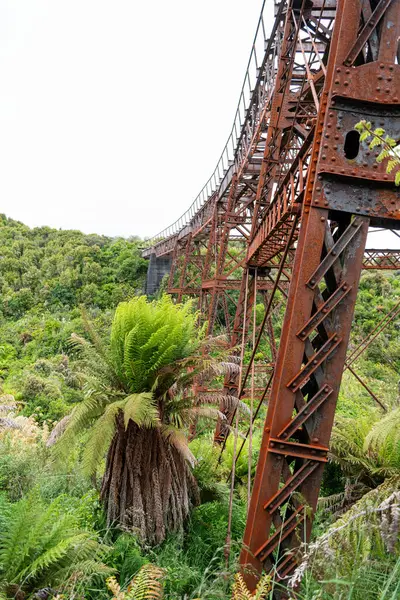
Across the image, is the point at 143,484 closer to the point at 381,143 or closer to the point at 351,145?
the point at 351,145

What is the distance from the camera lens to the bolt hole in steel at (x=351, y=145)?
7.75ft

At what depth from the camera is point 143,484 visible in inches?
151

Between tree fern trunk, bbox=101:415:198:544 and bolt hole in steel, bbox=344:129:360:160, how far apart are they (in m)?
2.66

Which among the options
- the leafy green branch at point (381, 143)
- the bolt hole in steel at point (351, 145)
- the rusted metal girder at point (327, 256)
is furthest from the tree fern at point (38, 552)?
the bolt hole in steel at point (351, 145)

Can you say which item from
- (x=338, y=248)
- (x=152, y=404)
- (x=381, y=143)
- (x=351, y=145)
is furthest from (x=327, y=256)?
(x=152, y=404)

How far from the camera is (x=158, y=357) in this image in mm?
3730

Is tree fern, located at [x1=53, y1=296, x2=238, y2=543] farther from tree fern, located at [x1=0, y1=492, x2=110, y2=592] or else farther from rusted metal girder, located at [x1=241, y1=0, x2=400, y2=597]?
rusted metal girder, located at [x1=241, y1=0, x2=400, y2=597]

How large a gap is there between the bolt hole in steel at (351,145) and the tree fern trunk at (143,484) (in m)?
2.66

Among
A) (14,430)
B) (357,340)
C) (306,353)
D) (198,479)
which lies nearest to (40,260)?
(357,340)

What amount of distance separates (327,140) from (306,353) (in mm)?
1125

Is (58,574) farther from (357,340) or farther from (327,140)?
(357,340)

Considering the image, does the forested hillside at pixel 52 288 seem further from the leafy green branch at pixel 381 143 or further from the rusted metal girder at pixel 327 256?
the leafy green branch at pixel 381 143

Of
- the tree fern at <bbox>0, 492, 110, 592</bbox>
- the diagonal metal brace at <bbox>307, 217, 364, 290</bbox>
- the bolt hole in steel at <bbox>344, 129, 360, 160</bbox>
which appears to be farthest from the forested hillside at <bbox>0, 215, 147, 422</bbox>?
the bolt hole in steel at <bbox>344, 129, 360, 160</bbox>

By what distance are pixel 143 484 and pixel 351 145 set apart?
A: 3.11 meters
